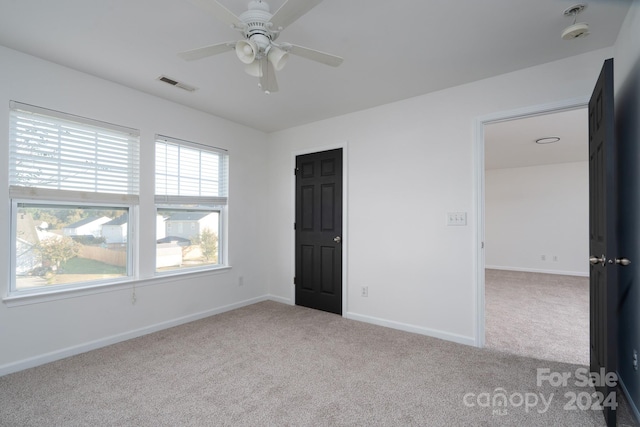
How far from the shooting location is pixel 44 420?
182cm

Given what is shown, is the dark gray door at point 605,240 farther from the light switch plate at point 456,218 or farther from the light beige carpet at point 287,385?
the light switch plate at point 456,218

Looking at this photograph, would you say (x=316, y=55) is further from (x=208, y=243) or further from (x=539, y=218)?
(x=539, y=218)

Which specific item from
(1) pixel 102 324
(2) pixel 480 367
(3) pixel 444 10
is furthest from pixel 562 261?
(1) pixel 102 324

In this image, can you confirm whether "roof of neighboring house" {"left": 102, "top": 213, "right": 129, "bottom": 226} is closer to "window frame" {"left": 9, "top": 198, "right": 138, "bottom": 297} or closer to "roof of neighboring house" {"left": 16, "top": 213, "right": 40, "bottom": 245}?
"window frame" {"left": 9, "top": 198, "right": 138, "bottom": 297}

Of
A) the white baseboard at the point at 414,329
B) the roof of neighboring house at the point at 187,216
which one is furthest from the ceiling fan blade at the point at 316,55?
the white baseboard at the point at 414,329

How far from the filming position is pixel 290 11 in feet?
4.90

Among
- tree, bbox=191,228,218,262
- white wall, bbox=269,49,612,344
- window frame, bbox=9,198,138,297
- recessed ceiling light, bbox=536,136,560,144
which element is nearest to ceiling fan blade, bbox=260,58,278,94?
white wall, bbox=269,49,612,344

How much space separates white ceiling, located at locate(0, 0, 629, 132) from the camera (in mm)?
1925

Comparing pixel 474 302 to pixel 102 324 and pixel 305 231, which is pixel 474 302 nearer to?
pixel 305 231

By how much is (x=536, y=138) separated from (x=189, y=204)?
543 cm

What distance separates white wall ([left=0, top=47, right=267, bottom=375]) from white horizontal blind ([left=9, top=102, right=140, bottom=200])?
0.25 feet

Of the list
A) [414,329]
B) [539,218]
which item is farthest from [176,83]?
[539,218]

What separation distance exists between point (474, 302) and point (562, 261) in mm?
5585

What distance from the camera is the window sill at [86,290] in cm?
243
